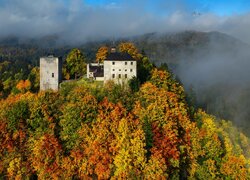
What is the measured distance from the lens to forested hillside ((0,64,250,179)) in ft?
211

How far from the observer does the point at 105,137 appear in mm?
66000

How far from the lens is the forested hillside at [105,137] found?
6419 cm

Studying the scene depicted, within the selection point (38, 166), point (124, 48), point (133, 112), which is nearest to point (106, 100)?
point (133, 112)

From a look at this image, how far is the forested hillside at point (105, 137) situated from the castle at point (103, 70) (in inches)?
107

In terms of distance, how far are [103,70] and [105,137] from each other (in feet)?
68.1

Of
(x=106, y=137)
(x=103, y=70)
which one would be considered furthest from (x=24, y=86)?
(x=106, y=137)

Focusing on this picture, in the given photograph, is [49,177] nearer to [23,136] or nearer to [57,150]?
[57,150]

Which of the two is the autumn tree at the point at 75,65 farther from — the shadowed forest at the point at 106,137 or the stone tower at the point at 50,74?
the shadowed forest at the point at 106,137

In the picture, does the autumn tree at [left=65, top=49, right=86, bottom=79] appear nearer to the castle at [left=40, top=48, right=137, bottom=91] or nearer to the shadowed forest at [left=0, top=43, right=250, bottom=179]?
the castle at [left=40, top=48, right=137, bottom=91]

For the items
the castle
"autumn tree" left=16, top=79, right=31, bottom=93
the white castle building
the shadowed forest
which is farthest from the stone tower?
the white castle building

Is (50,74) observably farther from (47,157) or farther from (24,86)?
(47,157)

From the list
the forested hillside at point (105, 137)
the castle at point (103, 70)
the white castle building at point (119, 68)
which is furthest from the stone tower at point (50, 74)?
the white castle building at point (119, 68)

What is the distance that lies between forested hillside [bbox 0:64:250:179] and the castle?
2.72 metres

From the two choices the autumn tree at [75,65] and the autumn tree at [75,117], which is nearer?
the autumn tree at [75,117]
